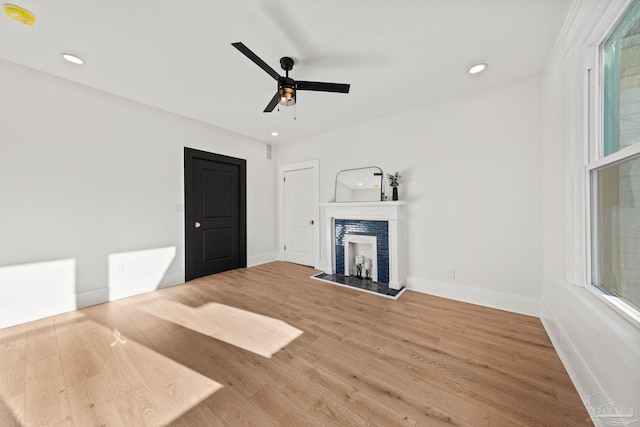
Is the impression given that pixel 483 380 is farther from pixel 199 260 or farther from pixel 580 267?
pixel 199 260

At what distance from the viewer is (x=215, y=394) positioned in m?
1.37

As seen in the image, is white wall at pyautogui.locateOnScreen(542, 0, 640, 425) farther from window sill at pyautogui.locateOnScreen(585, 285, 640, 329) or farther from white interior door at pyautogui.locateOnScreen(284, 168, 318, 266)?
white interior door at pyautogui.locateOnScreen(284, 168, 318, 266)

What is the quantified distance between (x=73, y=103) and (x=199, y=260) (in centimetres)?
248

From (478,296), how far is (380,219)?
1479 mm

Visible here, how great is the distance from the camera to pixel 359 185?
3609mm

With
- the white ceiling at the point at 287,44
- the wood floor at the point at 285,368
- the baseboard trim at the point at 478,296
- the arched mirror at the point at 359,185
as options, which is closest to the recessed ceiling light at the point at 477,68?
the white ceiling at the point at 287,44

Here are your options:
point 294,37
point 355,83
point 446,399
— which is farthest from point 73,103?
point 446,399

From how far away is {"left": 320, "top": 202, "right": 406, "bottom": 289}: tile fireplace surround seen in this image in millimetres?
3068

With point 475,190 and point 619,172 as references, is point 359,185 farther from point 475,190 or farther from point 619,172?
point 619,172

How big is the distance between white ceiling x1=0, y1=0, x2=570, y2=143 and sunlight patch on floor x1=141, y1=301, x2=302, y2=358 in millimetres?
2568

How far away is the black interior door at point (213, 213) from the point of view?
3.53m

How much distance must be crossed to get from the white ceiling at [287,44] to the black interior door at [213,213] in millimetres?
1158

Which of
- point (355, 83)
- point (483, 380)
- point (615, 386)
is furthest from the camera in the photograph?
point (355, 83)

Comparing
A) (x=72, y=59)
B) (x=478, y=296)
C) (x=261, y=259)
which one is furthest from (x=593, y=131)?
(x=261, y=259)
